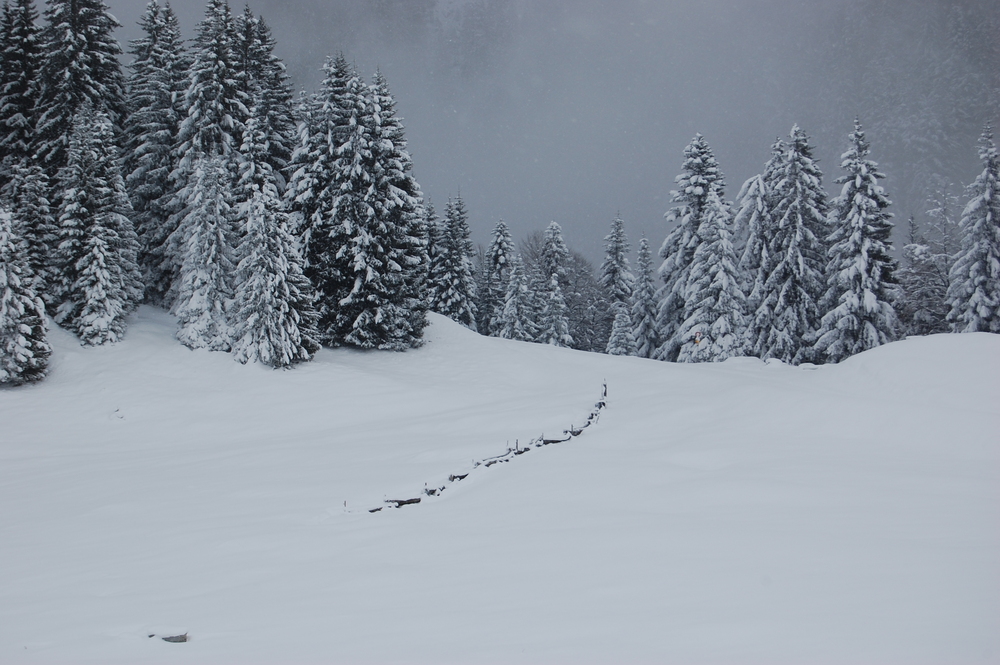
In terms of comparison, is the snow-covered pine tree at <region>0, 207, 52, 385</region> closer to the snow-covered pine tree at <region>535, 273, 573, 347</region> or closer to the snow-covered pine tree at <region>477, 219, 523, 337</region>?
the snow-covered pine tree at <region>535, 273, 573, 347</region>

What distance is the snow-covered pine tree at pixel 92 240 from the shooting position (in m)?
22.2

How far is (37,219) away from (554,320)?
32289 millimetres

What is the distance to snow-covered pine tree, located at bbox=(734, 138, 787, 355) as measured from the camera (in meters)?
31.0

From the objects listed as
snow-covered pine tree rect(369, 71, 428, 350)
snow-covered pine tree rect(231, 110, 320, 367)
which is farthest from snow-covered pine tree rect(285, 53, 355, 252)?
snow-covered pine tree rect(231, 110, 320, 367)

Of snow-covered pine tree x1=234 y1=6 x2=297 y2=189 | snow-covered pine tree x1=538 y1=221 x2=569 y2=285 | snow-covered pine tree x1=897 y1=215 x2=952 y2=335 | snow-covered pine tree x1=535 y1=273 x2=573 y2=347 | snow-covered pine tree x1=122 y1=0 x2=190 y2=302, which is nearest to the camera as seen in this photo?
snow-covered pine tree x1=122 y1=0 x2=190 y2=302

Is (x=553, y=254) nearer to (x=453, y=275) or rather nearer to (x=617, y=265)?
(x=617, y=265)

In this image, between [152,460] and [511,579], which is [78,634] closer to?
[511,579]

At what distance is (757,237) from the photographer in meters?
31.7

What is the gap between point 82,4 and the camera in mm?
27859

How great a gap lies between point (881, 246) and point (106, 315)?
122ft

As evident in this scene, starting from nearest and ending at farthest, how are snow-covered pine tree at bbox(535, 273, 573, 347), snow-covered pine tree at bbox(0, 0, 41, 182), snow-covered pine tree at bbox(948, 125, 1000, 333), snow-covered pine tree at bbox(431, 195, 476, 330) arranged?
1. snow-covered pine tree at bbox(0, 0, 41, 182)
2. snow-covered pine tree at bbox(948, 125, 1000, 333)
3. snow-covered pine tree at bbox(431, 195, 476, 330)
4. snow-covered pine tree at bbox(535, 273, 573, 347)

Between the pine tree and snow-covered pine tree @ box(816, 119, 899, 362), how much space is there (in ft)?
88.1

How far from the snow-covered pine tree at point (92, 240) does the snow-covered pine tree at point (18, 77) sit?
6146 mm

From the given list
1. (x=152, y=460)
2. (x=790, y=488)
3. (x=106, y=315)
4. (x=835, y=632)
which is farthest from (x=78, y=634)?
(x=106, y=315)
